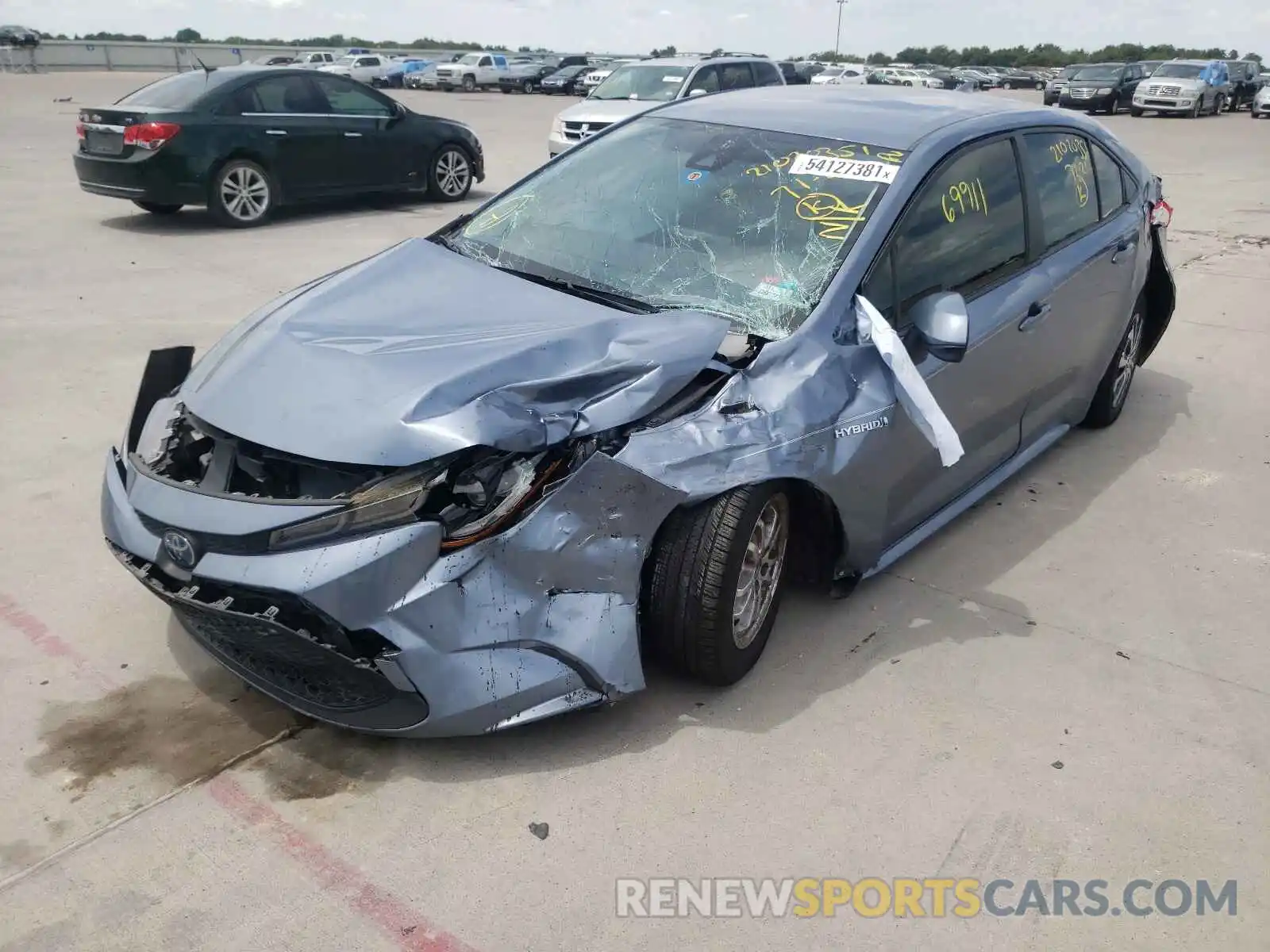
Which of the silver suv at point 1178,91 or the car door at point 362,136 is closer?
the car door at point 362,136

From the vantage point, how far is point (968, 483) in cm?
425

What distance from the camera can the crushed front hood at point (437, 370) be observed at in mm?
2795

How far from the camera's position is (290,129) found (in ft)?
34.5

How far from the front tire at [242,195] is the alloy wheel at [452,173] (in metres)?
2.11

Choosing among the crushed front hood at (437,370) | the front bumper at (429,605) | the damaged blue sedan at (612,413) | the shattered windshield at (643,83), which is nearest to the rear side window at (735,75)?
→ the shattered windshield at (643,83)

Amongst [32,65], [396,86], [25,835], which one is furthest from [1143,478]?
[32,65]

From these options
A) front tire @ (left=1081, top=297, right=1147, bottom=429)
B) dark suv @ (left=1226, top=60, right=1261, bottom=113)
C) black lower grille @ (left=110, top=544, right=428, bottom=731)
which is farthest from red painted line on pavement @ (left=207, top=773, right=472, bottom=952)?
dark suv @ (left=1226, top=60, right=1261, bottom=113)

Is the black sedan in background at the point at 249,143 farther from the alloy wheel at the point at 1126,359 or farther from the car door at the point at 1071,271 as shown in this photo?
the alloy wheel at the point at 1126,359

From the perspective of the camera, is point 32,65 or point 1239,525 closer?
point 1239,525

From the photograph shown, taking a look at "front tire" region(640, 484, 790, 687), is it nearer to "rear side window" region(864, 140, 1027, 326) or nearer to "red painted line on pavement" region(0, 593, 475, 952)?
"rear side window" region(864, 140, 1027, 326)

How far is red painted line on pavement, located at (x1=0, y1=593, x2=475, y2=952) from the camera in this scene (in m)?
2.47

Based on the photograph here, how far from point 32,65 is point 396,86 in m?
14.8

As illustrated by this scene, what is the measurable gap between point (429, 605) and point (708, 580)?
81 centimetres

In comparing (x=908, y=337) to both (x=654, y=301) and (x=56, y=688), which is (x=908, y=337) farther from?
(x=56, y=688)
